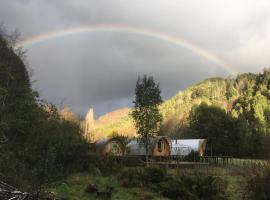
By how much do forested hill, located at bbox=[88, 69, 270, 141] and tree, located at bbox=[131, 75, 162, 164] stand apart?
6626mm

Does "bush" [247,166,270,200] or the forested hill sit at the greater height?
the forested hill

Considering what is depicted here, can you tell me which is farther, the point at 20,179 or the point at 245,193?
the point at 245,193

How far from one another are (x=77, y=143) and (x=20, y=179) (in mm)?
13713

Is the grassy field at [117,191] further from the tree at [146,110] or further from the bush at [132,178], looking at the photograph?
the tree at [146,110]

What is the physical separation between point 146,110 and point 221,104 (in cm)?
9972

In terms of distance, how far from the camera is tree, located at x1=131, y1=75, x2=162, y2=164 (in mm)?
47131

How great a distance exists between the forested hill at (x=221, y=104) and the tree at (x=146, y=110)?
6.63 metres

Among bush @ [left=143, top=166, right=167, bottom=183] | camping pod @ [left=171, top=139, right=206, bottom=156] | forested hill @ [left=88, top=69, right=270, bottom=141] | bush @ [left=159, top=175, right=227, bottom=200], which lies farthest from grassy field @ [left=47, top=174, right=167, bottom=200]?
forested hill @ [left=88, top=69, right=270, bottom=141]

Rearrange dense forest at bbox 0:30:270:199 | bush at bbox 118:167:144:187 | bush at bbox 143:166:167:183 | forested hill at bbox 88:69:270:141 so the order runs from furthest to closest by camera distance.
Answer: forested hill at bbox 88:69:270:141 < bush at bbox 118:167:144:187 < bush at bbox 143:166:167:183 < dense forest at bbox 0:30:270:199

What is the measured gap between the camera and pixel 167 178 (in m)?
21.2

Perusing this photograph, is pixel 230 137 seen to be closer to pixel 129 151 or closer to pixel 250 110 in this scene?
pixel 129 151

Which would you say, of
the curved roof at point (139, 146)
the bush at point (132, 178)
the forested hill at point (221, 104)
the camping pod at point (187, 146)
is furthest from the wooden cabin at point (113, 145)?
the bush at point (132, 178)

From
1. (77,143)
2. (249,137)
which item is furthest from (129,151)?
(77,143)

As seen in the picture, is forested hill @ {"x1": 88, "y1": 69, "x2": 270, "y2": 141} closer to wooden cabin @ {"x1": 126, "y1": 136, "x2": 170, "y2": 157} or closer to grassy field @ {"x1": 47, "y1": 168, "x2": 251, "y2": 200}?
wooden cabin @ {"x1": 126, "y1": 136, "x2": 170, "y2": 157}
